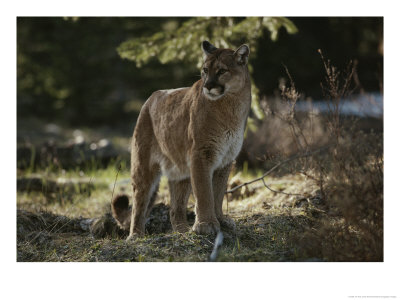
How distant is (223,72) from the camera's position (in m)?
4.77

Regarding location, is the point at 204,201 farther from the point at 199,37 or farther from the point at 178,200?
the point at 199,37

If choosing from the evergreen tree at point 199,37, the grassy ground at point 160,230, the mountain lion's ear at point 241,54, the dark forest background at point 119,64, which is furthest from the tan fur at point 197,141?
the dark forest background at point 119,64

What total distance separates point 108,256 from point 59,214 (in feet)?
6.95

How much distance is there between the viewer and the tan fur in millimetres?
4754

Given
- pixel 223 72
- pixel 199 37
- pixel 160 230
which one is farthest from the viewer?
pixel 199 37

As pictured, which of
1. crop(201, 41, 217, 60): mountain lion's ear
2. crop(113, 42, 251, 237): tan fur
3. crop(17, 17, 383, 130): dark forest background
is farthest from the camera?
crop(17, 17, 383, 130): dark forest background

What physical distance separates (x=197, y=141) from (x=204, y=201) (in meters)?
0.63

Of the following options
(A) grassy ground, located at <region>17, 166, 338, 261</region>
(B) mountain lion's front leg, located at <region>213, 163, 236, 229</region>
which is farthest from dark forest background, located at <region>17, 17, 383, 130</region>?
(B) mountain lion's front leg, located at <region>213, 163, 236, 229</region>

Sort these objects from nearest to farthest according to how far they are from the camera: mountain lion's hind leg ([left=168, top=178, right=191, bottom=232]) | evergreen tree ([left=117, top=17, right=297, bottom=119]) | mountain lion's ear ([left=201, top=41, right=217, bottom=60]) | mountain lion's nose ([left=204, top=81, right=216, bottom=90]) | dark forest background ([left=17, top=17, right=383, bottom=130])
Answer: mountain lion's nose ([left=204, top=81, right=216, bottom=90])
mountain lion's ear ([left=201, top=41, right=217, bottom=60])
mountain lion's hind leg ([left=168, top=178, right=191, bottom=232])
evergreen tree ([left=117, top=17, right=297, bottom=119])
dark forest background ([left=17, top=17, right=383, bottom=130])

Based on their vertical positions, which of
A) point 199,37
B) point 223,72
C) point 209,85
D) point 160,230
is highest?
point 199,37

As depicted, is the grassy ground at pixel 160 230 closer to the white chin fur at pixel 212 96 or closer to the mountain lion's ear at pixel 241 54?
the white chin fur at pixel 212 96

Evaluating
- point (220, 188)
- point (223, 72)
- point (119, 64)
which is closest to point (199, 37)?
point (223, 72)

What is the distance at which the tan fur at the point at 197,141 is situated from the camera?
4.75m

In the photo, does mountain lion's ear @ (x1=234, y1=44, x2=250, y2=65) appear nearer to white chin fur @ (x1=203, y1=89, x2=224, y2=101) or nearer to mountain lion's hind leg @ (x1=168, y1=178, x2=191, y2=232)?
white chin fur @ (x1=203, y1=89, x2=224, y2=101)
